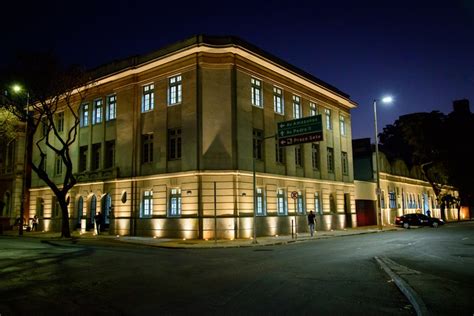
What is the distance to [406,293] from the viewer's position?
28.2 ft

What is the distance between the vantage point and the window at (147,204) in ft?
98.9

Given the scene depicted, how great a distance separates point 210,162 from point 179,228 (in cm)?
493

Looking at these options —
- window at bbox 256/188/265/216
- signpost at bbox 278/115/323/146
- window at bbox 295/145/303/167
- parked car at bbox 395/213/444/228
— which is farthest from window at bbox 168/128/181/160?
parked car at bbox 395/213/444/228

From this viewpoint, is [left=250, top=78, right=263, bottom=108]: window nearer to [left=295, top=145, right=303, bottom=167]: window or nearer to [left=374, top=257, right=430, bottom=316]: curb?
[left=295, top=145, right=303, bottom=167]: window

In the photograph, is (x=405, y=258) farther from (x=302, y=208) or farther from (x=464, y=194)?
(x=464, y=194)

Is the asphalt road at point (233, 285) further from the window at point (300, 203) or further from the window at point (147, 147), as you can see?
the window at point (300, 203)

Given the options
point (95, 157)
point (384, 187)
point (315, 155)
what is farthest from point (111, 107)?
point (384, 187)

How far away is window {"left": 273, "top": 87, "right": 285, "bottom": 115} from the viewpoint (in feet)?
109

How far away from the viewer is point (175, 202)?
1131 inches

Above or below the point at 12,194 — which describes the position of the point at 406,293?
below

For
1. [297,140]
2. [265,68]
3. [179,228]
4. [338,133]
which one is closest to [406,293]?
[297,140]

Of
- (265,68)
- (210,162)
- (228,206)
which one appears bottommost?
(228,206)

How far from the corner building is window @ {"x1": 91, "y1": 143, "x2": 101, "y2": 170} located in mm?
91

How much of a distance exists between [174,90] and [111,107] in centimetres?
723
